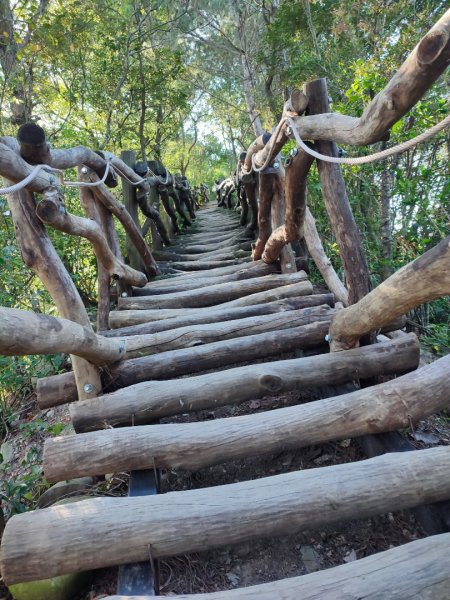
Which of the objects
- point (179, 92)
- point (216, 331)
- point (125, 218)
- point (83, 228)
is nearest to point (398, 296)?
point (216, 331)

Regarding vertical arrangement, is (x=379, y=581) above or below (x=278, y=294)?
below

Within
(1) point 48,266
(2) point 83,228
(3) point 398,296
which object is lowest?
(3) point 398,296

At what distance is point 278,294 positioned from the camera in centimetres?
327

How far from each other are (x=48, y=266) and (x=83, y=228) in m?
0.57

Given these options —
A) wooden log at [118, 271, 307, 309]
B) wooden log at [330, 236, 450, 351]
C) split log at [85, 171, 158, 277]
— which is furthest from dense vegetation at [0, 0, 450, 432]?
wooden log at [330, 236, 450, 351]

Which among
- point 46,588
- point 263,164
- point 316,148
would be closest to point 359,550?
point 46,588

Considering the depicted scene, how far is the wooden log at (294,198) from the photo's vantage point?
2576mm

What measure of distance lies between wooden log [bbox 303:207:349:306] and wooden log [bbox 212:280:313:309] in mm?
170

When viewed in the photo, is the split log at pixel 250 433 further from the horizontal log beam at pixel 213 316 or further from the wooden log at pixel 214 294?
the wooden log at pixel 214 294

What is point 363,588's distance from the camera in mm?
1026

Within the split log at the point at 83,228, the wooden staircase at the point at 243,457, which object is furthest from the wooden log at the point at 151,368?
the split log at the point at 83,228

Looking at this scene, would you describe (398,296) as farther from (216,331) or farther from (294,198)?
(294,198)

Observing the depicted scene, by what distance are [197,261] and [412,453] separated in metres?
4.19

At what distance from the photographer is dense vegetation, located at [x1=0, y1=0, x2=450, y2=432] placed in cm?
374
